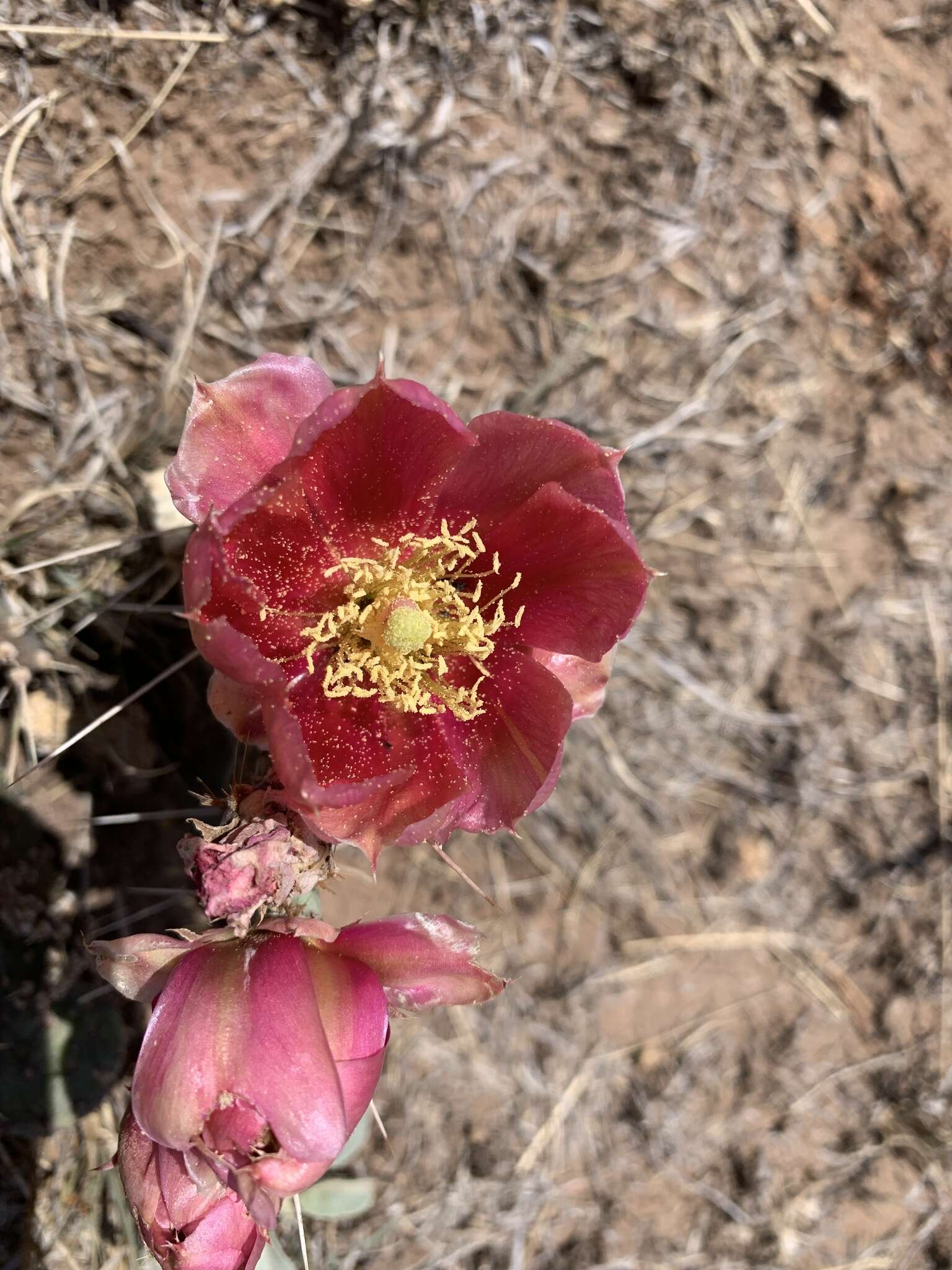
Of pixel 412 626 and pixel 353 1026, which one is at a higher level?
pixel 412 626

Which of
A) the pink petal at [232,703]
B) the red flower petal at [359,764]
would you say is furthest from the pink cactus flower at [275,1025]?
the pink petal at [232,703]

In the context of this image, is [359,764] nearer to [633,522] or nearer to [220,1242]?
[220,1242]

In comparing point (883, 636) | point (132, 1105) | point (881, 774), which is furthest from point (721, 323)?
point (132, 1105)

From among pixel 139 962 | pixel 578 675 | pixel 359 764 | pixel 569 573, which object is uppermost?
pixel 569 573

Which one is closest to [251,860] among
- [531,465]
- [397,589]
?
[397,589]

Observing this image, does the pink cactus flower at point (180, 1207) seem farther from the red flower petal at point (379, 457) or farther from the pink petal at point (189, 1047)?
the red flower petal at point (379, 457)

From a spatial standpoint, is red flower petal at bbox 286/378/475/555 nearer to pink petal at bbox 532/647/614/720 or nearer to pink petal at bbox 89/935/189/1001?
pink petal at bbox 532/647/614/720

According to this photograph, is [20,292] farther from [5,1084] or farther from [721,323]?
[721,323]
